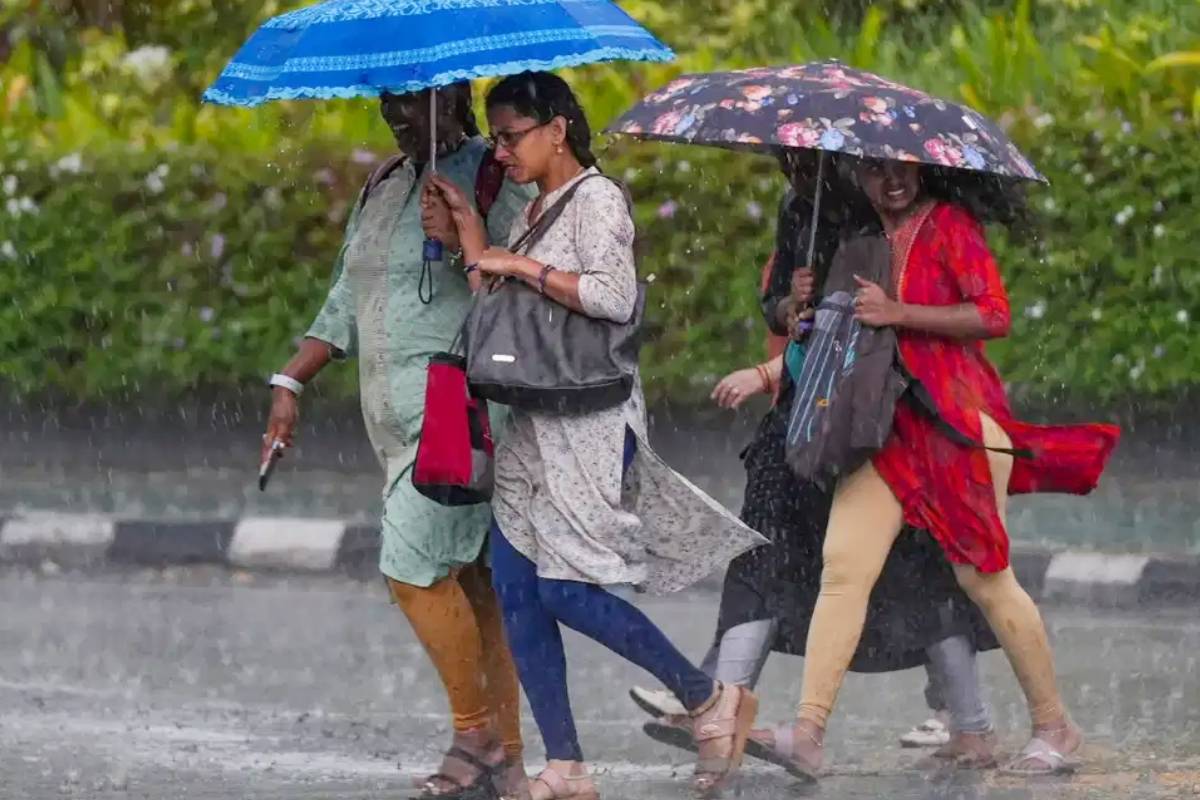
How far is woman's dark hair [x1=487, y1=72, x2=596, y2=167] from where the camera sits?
19.2 ft

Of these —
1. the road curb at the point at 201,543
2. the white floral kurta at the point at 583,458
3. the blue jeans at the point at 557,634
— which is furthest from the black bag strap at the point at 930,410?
the road curb at the point at 201,543

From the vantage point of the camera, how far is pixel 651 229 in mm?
11078

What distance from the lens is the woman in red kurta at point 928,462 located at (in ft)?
20.5

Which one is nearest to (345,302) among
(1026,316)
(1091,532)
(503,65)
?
(503,65)

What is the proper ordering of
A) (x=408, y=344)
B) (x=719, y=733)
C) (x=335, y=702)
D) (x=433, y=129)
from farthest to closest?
(x=335, y=702) < (x=408, y=344) < (x=719, y=733) < (x=433, y=129)

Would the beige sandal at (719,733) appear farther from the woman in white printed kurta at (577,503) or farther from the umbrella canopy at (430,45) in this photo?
the umbrella canopy at (430,45)

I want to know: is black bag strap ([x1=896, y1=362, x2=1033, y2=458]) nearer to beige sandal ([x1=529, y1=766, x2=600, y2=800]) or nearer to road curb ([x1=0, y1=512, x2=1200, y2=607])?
beige sandal ([x1=529, y1=766, x2=600, y2=800])

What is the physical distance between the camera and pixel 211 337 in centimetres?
1140

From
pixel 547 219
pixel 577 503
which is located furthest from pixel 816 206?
pixel 577 503

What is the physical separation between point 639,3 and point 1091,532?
500 centimetres

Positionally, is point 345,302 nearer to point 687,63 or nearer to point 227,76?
point 227,76

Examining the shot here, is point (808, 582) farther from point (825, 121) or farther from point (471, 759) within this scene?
point (825, 121)

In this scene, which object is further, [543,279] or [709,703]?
[709,703]

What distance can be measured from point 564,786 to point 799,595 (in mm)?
935
